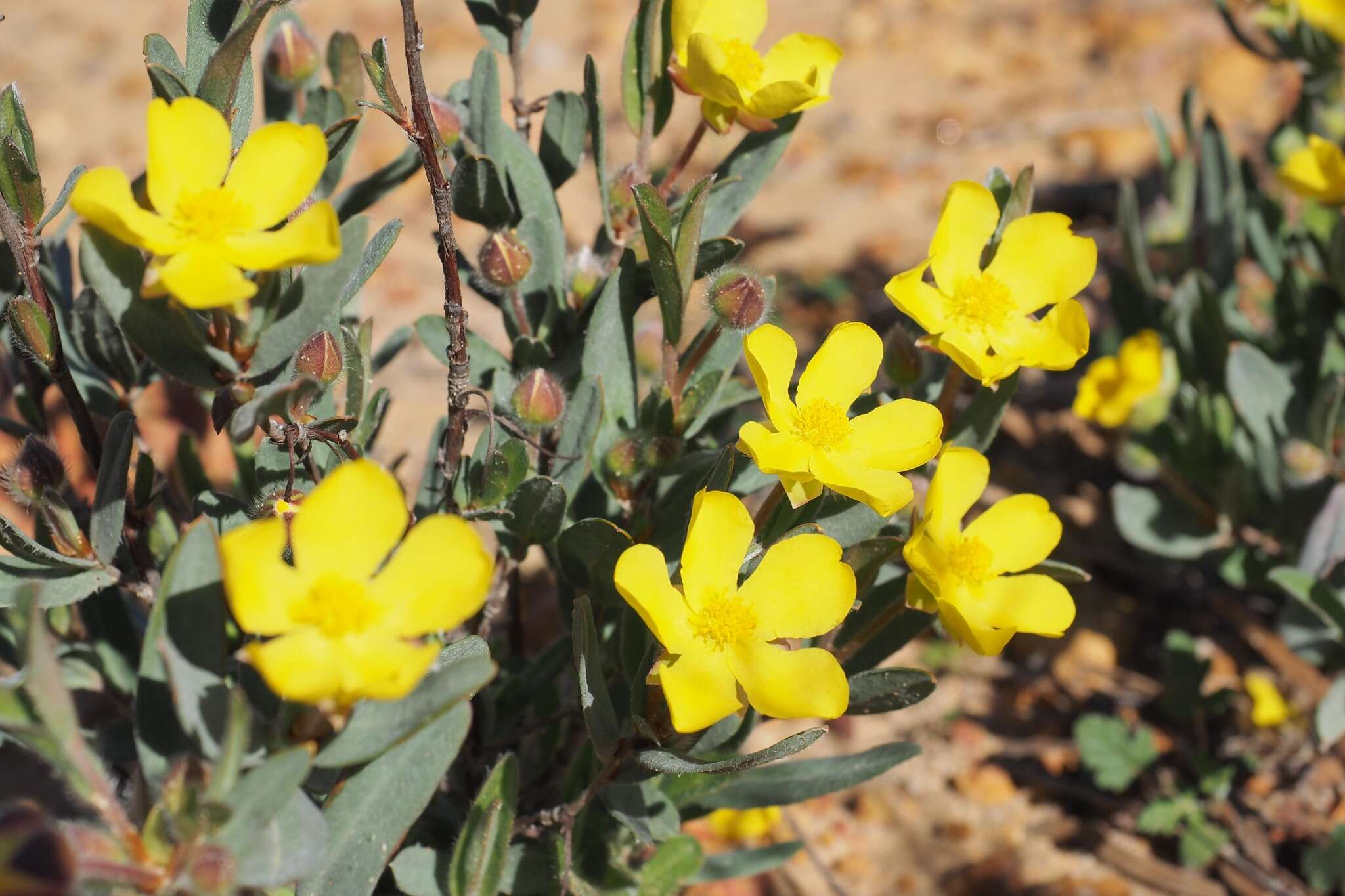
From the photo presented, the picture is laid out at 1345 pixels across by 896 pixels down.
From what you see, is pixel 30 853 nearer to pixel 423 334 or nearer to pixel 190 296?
pixel 190 296

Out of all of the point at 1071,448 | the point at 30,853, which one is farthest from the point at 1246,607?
the point at 30,853

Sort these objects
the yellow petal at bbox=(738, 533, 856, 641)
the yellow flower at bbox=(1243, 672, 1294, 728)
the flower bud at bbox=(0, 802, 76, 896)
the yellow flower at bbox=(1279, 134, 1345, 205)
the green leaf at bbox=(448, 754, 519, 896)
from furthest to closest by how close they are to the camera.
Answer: the yellow flower at bbox=(1243, 672, 1294, 728) < the yellow flower at bbox=(1279, 134, 1345, 205) < the green leaf at bbox=(448, 754, 519, 896) < the yellow petal at bbox=(738, 533, 856, 641) < the flower bud at bbox=(0, 802, 76, 896)

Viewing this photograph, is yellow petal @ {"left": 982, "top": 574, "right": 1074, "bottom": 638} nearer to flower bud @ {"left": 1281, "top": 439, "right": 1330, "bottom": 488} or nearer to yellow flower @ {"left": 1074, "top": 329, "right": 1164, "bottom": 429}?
flower bud @ {"left": 1281, "top": 439, "right": 1330, "bottom": 488}

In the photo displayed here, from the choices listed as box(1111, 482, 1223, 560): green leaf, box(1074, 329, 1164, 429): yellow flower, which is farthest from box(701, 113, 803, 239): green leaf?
box(1111, 482, 1223, 560): green leaf

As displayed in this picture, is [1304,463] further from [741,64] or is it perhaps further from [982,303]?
[741,64]

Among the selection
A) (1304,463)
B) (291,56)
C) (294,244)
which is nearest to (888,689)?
(294,244)

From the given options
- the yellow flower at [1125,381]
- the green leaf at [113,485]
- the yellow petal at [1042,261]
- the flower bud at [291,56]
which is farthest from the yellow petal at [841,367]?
the yellow flower at [1125,381]

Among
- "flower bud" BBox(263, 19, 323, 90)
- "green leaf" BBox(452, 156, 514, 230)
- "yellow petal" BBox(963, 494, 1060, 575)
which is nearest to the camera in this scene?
"yellow petal" BBox(963, 494, 1060, 575)
